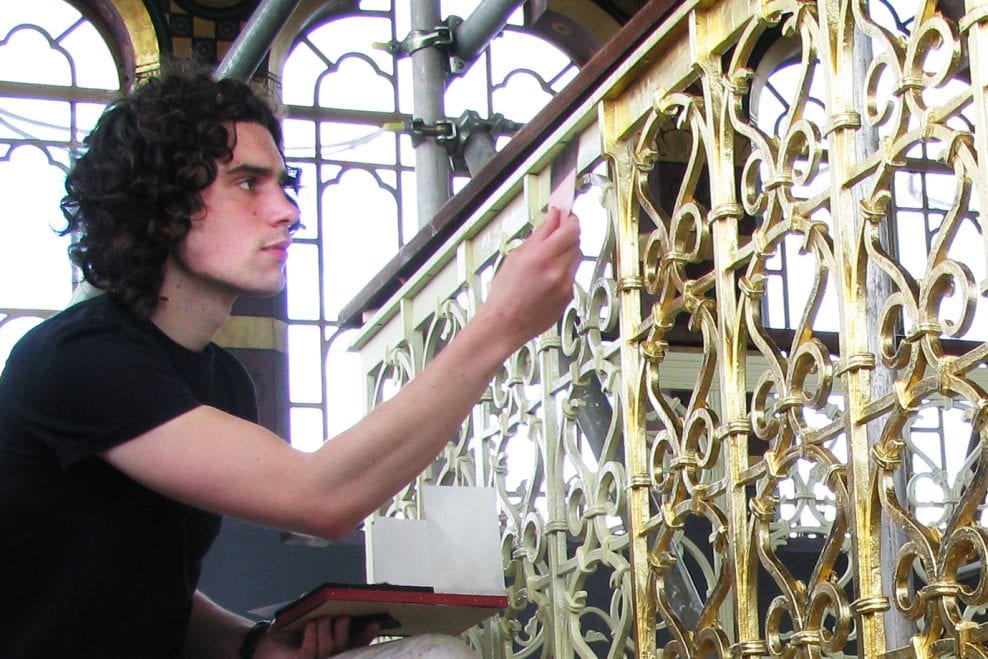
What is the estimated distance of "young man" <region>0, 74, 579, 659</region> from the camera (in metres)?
2.08

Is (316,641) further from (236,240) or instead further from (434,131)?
(434,131)

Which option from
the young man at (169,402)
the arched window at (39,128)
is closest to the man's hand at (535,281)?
the young man at (169,402)

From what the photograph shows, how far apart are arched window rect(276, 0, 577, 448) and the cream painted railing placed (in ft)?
21.6

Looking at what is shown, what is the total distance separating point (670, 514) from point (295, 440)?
765 centimetres

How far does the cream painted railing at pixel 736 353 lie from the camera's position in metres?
1.87

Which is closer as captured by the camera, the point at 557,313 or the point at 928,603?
the point at 928,603

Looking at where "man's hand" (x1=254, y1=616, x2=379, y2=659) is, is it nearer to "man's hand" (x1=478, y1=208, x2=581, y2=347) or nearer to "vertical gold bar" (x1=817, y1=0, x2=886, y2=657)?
"man's hand" (x1=478, y1=208, x2=581, y2=347)

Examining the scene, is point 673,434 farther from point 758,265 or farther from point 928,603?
point 928,603

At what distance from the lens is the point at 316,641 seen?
8.02ft

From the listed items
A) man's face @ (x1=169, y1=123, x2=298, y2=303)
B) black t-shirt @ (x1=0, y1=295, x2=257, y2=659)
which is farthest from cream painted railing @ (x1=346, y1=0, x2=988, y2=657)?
black t-shirt @ (x1=0, y1=295, x2=257, y2=659)

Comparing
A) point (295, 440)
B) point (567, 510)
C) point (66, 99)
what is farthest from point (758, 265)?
point (66, 99)

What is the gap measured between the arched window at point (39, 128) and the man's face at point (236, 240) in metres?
7.72

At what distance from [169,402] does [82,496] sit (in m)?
0.22

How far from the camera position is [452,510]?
110 inches
